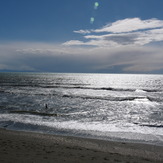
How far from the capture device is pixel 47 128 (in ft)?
49.6

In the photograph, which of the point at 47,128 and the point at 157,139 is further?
the point at 47,128

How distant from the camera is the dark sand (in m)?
8.16

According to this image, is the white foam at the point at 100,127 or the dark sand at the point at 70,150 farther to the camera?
the white foam at the point at 100,127

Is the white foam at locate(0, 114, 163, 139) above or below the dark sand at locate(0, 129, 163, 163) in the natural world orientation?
below

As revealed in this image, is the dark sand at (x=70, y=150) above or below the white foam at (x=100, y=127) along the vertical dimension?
above

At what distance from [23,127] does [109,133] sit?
7.48 m

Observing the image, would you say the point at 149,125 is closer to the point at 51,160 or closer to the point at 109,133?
the point at 109,133

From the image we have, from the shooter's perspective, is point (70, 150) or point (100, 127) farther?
point (100, 127)

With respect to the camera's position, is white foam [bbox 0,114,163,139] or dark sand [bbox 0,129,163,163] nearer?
dark sand [bbox 0,129,163,163]

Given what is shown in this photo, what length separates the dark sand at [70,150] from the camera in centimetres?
816

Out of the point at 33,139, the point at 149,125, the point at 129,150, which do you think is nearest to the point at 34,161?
the point at 33,139

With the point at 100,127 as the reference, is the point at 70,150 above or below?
above

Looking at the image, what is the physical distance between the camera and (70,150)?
381 inches

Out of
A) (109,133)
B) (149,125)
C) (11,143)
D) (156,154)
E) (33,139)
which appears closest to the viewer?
(156,154)
